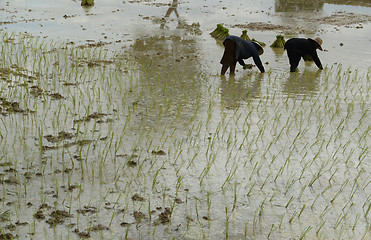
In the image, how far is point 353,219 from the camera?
3.28 m

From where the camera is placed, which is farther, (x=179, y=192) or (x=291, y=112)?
(x=291, y=112)

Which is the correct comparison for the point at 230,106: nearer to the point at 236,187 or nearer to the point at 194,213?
the point at 236,187

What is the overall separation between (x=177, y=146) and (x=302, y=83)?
3274 millimetres

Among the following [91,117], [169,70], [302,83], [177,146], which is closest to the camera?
[177,146]

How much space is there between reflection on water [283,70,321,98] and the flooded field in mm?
42

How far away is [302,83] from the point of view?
22.7 ft

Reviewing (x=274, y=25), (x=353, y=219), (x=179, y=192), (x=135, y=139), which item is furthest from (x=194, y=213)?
(x=274, y=25)

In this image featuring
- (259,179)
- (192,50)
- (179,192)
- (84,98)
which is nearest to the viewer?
(179,192)

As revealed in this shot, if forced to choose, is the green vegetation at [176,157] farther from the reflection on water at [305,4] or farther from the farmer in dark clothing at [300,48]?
the reflection on water at [305,4]

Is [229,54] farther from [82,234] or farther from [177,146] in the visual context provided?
[82,234]

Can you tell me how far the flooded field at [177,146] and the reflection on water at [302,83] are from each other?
0.14 ft

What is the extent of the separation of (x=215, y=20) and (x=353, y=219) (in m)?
10.4

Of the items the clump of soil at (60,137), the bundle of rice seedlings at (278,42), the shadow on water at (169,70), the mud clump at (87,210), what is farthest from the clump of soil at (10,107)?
the bundle of rice seedlings at (278,42)

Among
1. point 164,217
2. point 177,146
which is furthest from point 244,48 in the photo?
A: point 164,217
